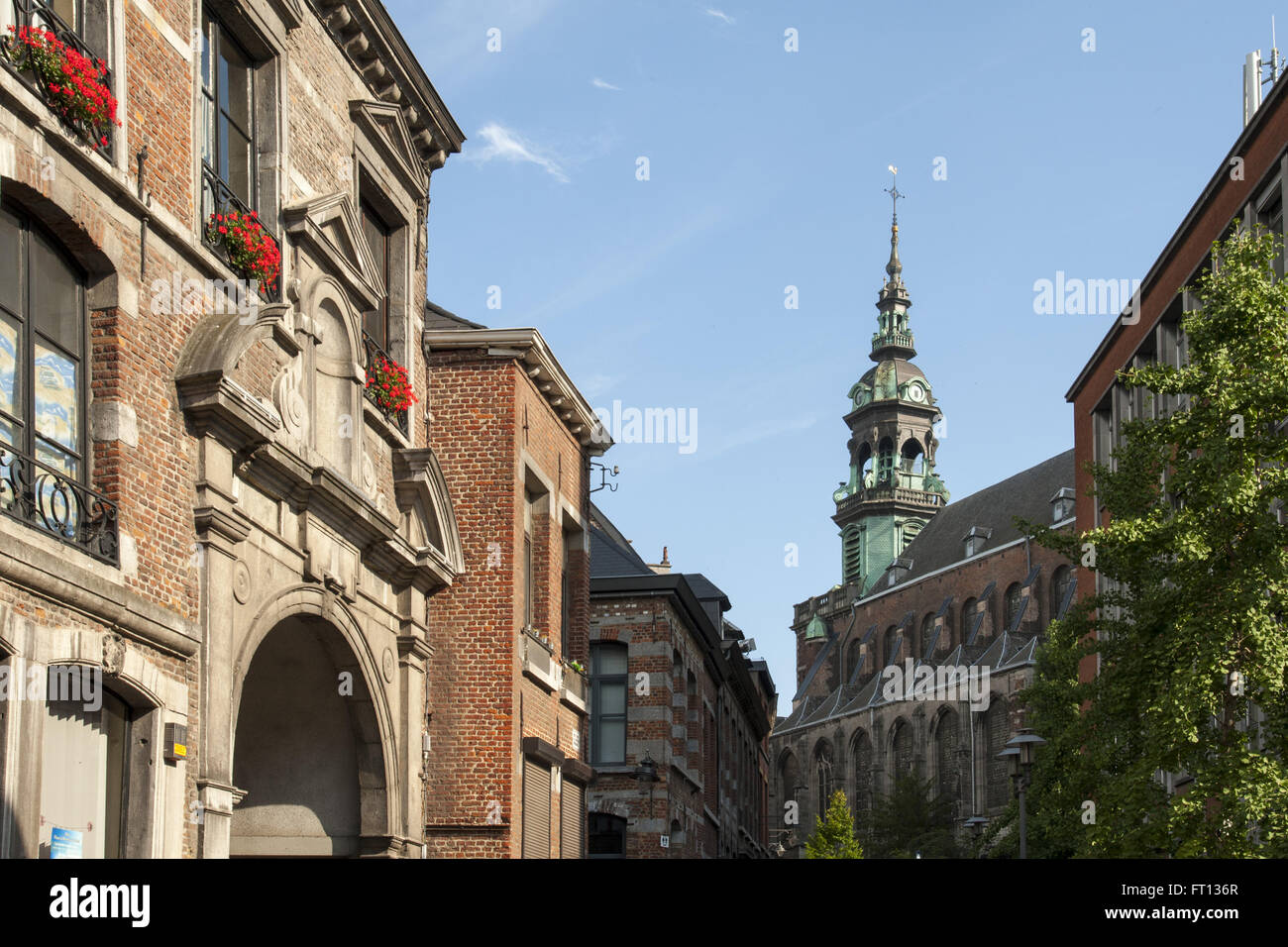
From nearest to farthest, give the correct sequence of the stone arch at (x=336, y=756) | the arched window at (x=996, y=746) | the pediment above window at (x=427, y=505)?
the stone arch at (x=336, y=756)
the pediment above window at (x=427, y=505)
the arched window at (x=996, y=746)

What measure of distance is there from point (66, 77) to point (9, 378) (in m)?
1.96

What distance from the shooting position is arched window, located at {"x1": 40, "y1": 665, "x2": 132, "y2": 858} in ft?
32.8

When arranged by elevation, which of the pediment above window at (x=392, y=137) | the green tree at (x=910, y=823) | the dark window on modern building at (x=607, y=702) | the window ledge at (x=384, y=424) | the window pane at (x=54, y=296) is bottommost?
the green tree at (x=910, y=823)

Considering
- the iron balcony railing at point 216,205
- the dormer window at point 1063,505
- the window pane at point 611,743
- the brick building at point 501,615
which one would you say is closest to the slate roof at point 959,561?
the dormer window at point 1063,505

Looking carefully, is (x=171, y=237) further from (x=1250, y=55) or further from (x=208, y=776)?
(x=1250, y=55)

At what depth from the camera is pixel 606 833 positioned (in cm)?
2984

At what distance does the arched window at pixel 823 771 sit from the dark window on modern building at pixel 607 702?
69.8 meters

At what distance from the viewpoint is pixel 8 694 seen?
30.4ft

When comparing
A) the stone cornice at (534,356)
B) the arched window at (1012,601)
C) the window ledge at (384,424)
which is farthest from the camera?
the arched window at (1012,601)

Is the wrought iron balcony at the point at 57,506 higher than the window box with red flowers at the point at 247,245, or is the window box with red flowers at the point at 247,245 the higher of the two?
the window box with red flowers at the point at 247,245

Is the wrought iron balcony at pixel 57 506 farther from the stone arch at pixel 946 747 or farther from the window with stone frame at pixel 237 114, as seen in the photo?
the stone arch at pixel 946 747

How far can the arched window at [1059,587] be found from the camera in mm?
83125

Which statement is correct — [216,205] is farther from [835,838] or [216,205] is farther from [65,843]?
[835,838]

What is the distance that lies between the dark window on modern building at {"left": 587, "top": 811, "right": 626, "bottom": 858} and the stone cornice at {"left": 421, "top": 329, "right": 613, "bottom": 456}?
9.46 metres
